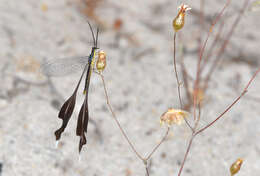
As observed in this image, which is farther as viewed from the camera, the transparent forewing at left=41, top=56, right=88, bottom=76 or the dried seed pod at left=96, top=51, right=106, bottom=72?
the transparent forewing at left=41, top=56, right=88, bottom=76

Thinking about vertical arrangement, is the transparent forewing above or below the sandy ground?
above

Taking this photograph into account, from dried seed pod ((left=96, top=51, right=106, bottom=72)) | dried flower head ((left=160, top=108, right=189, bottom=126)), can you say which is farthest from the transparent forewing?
dried flower head ((left=160, top=108, right=189, bottom=126))

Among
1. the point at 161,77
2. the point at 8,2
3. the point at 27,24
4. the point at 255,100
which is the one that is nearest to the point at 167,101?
the point at 161,77

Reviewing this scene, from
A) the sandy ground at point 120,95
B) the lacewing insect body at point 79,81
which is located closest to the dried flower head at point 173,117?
the lacewing insect body at point 79,81

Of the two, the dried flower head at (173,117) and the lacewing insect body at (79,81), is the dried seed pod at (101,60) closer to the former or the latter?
the lacewing insect body at (79,81)

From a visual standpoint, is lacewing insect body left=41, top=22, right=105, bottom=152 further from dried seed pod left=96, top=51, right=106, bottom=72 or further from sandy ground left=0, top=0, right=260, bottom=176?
sandy ground left=0, top=0, right=260, bottom=176

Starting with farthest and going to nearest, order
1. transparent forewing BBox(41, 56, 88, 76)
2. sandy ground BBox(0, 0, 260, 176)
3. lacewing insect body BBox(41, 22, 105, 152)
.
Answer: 1. sandy ground BBox(0, 0, 260, 176)
2. transparent forewing BBox(41, 56, 88, 76)
3. lacewing insect body BBox(41, 22, 105, 152)
